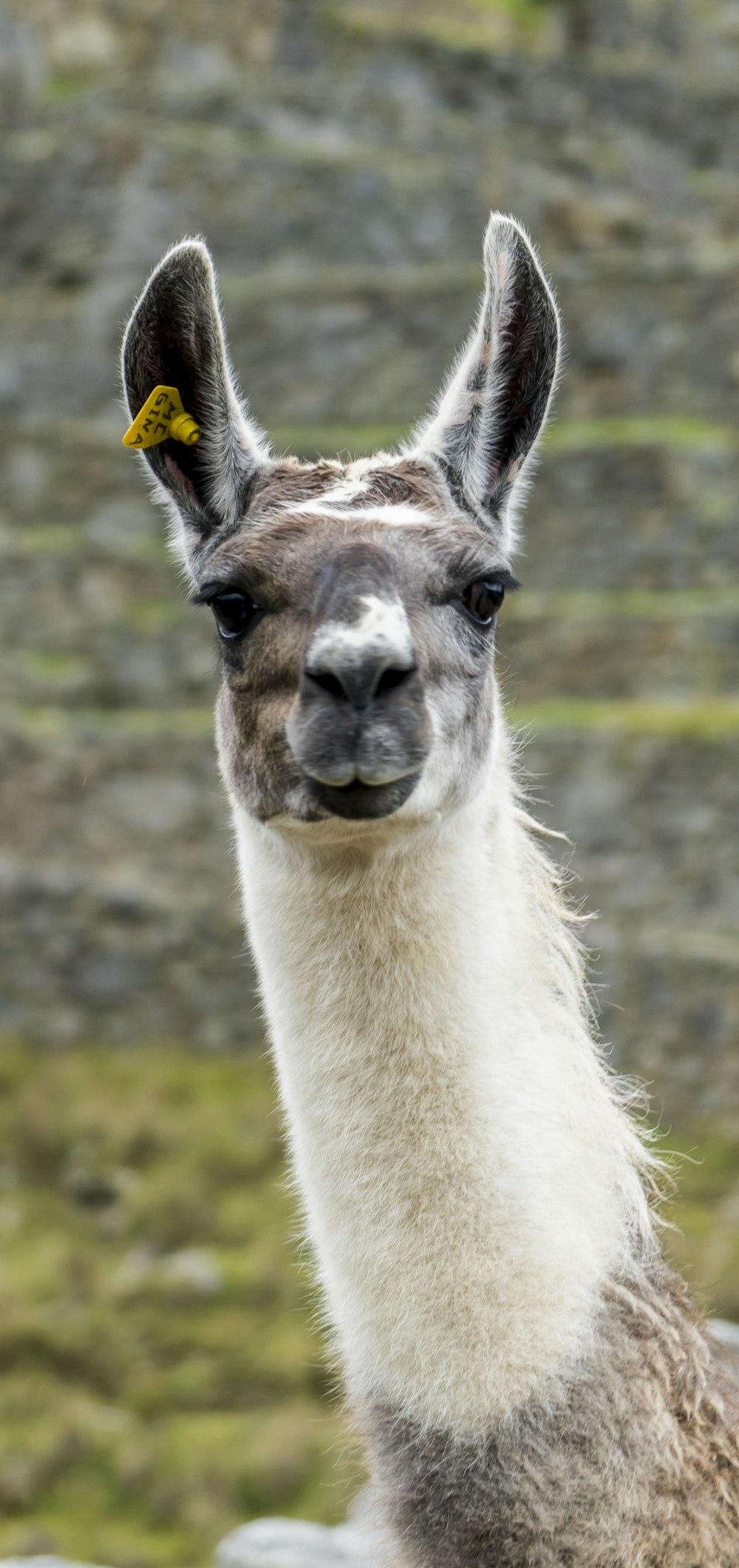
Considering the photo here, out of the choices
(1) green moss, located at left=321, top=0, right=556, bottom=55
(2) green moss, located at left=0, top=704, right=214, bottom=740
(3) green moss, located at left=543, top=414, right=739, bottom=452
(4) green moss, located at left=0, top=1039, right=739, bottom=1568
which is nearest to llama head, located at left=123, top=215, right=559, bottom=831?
(4) green moss, located at left=0, top=1039, right=739, bottom=1568

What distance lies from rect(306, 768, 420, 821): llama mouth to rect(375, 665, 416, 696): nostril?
0.44 ft

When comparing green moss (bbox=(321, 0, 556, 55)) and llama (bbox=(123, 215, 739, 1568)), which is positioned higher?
green moss (bbox=(321, 0, 556, 55))

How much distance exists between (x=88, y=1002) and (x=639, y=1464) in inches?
277

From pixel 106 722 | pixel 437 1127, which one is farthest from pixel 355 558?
pixel 106 722

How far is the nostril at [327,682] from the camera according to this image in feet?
7.85

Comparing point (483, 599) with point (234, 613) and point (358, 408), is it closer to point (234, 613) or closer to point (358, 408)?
point (234, 613)

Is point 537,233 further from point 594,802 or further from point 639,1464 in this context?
point 639,1464

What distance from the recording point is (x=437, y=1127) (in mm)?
2555

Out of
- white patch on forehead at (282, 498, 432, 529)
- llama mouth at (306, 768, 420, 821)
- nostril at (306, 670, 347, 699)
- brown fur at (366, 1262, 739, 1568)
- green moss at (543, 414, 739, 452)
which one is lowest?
brown fur at (366, 1262, 739, 1568)

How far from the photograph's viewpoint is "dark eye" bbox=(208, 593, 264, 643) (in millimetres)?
2768

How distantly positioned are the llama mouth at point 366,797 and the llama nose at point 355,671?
134 mm

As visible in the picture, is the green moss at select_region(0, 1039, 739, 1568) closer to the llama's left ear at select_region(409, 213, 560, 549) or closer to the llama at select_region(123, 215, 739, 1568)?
the llama at select_region(123, 215, 739, 1568)

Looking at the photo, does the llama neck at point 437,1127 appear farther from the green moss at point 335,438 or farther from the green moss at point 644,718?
the green moss at point 335,438

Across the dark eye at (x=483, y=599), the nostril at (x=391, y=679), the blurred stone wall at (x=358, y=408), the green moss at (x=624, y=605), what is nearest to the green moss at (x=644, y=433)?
the blurred stone wall at (x=358, y=408)
